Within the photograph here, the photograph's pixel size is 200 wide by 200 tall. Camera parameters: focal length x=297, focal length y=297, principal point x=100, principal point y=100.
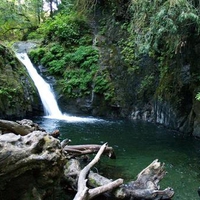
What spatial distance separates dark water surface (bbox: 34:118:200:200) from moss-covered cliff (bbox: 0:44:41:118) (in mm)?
1837

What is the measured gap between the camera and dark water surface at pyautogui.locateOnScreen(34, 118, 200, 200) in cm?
631

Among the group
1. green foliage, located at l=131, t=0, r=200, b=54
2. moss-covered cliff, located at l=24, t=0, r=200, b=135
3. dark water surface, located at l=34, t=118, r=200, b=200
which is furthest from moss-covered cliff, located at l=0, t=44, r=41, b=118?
green foliage, located at l=131, t=0, r=200, b=54

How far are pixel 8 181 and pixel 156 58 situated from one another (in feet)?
37.9

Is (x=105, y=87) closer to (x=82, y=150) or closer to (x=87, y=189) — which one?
(x=82, y=150)

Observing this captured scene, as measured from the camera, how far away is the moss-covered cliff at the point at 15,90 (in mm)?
13641

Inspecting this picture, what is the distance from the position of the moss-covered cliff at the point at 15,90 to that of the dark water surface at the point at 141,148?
6.03ft

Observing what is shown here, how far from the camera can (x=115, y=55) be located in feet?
53.7

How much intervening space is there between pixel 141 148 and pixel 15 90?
765cm

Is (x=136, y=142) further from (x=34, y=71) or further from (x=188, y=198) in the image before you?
(x=34, y=71)

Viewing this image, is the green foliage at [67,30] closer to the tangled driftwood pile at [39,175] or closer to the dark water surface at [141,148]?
the dark water surface at [141,148]

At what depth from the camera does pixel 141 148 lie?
9016 millimetres

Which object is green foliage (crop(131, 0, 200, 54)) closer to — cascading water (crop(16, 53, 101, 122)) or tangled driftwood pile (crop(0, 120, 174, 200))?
tangled driftwood pile (crop(0, 120, 174, 200))

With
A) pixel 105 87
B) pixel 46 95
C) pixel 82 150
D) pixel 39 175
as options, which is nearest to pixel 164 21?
pixel 82 150

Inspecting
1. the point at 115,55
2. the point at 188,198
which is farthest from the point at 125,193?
the point at 115,55
